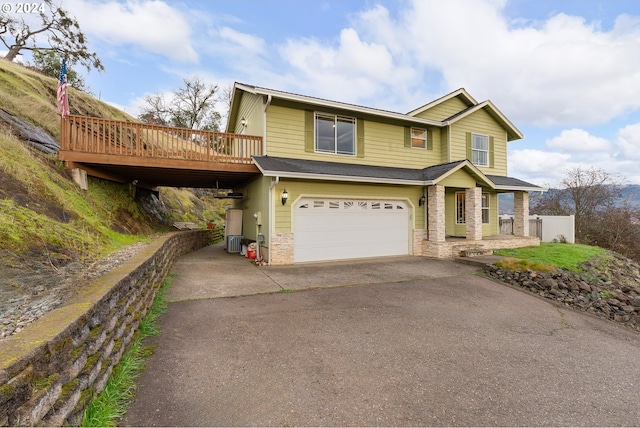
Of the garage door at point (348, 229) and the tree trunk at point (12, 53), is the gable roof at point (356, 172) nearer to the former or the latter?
the garage door at point (348, 229)

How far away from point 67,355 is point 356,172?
902 centimetres

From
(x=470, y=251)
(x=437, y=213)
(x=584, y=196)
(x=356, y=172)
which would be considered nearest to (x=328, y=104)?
(x=356, y=172)

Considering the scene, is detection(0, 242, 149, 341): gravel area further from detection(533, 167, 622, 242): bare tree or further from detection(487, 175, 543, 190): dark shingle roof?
detection(533, 167, 622, 242): bare tree

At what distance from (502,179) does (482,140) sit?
2232 millimetres

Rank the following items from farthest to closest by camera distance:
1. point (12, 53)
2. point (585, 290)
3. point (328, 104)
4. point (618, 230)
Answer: point (12, 53), point (618, 230), point (328, 104), point (585, 290)

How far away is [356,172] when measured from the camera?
1010 centimetres

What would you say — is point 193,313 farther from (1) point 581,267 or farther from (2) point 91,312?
(1) point 581,267

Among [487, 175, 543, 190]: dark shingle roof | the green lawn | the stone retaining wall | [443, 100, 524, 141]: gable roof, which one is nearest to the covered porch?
the green lawn

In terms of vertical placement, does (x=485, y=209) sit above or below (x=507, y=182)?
below

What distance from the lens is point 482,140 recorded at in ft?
46.4

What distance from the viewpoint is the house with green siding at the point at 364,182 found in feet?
31.4

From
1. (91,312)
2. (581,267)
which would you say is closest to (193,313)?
(91,312)

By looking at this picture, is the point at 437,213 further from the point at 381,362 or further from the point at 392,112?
the point at 381,362

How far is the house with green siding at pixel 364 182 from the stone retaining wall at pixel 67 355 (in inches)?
229
